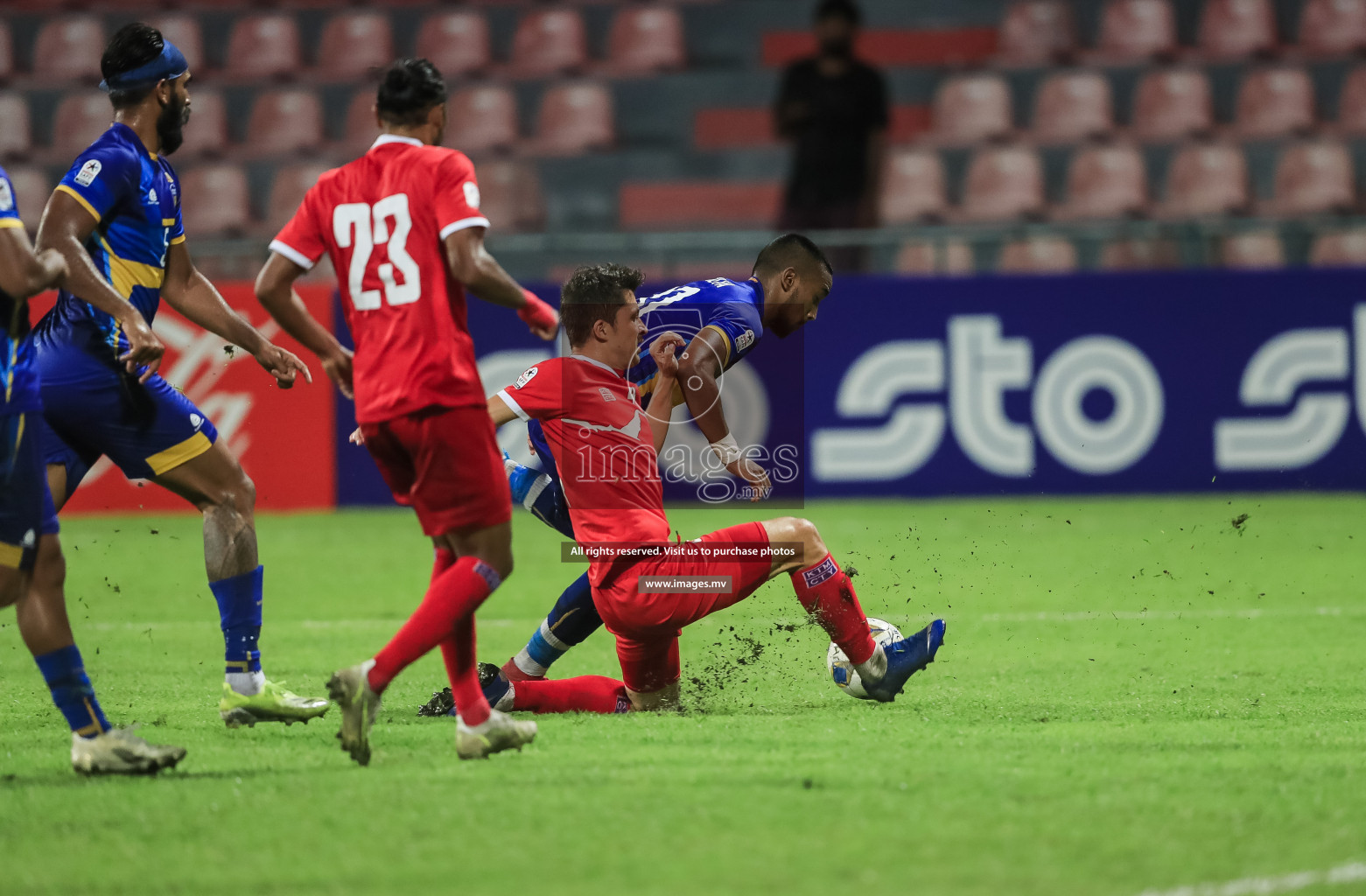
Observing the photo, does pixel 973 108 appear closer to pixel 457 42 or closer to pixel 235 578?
pixel 457 42

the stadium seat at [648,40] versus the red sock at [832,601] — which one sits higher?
the stadium seat at [648,40]

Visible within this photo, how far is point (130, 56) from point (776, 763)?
3178 millimetres

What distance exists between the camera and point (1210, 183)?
1322 cm

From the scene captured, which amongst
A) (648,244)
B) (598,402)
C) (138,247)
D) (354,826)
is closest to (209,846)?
(354,826)

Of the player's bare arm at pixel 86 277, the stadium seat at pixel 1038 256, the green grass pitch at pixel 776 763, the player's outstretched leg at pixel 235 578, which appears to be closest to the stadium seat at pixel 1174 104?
the stadium seat at pixel 1038 256

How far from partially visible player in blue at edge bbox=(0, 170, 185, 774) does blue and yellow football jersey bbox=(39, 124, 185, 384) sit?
626mm

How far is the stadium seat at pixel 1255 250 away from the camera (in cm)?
1146

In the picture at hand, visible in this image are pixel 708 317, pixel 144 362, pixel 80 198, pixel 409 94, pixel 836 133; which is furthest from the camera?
pixel 836 133

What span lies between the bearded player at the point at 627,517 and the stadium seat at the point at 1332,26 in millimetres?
11152

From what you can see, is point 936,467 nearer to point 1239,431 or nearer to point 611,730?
point 1239,431

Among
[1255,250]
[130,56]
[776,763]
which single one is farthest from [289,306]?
[1255,250]

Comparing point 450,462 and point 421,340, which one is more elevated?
point 421,340

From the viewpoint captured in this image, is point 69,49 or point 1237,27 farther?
point 69,49

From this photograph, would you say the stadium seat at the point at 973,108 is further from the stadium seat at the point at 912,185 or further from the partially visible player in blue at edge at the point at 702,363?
the partially visible player in blue at edge at the point at 702,363
